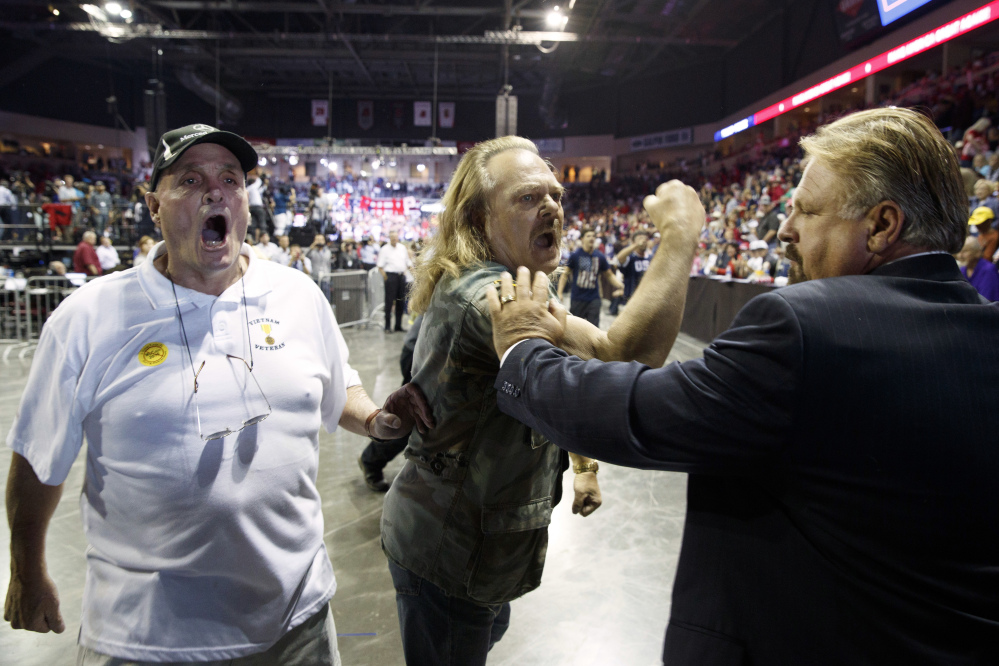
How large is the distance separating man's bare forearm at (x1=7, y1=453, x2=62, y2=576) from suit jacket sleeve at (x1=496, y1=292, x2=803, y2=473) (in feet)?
3.92

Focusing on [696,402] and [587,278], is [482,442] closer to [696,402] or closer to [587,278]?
[696,402]

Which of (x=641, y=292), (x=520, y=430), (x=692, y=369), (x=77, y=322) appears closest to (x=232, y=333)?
(x=77, y=322)

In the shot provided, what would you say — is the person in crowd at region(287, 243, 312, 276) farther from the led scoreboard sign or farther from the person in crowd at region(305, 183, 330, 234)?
the led scoreboard sign

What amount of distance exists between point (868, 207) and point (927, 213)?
0.09 metres

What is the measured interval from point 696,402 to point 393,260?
10.6m

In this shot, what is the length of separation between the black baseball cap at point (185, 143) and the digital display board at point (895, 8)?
50.0ft

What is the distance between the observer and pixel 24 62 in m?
23.6

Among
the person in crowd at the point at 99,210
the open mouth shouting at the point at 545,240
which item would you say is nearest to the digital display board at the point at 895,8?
the open mouth shouting at the point at 545,240

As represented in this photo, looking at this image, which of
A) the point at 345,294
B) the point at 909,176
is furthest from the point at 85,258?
the point at 909,176

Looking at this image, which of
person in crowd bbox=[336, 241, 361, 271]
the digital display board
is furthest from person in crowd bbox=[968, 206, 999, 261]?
person in crowd bbox=[336, 241, 361, 271]

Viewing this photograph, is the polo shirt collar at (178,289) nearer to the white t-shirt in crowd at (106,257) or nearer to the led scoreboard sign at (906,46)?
the white t-shirt in crowd at (106,257)

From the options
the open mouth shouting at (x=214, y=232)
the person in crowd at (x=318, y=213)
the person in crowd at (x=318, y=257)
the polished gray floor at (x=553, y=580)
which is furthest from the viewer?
the person in crowd at (x=318, y=213)

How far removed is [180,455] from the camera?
131 cm

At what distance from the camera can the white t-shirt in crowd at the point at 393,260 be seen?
435 inches
